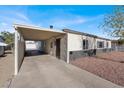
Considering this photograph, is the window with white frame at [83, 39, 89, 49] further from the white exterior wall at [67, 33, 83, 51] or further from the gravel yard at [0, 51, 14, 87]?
the gravel yard at [0, 51, 14, 87]

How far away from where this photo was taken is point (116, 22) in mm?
8102

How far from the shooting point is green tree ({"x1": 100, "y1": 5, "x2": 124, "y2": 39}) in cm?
780

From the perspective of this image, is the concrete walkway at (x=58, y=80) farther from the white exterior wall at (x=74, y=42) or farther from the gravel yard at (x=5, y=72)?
the white exterior wall at (x=74, y=42)

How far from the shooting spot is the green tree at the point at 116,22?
307 inches

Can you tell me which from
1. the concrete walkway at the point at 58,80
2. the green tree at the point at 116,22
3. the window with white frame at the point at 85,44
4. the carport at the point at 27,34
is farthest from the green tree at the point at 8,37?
the green tree at the point at 116,22

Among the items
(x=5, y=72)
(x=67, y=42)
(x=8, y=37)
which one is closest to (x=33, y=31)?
(x=67, y=42)

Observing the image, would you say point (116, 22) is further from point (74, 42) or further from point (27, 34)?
point (27, 34)

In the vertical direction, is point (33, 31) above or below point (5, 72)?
above

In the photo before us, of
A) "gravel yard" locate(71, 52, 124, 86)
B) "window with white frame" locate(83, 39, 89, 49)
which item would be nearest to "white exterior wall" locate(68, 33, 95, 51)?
"window with white frame" locate(83, 39, 89, 49)
